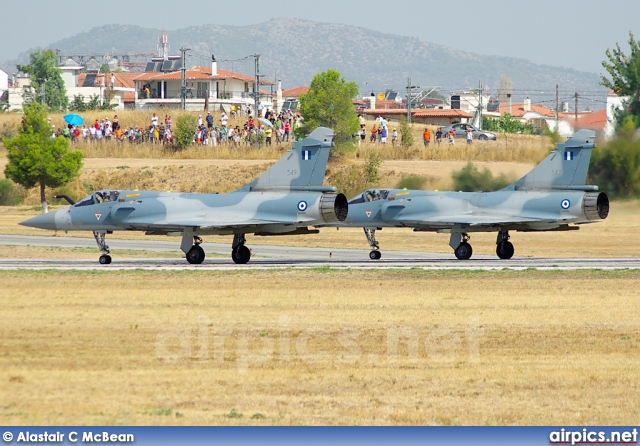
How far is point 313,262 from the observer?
32281 millimetres

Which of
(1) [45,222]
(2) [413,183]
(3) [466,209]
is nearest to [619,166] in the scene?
(2) [413,183]

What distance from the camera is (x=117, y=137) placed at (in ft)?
226

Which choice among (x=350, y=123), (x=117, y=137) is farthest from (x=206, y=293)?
(x=117, y=137)

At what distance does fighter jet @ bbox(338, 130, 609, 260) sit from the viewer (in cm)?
3144

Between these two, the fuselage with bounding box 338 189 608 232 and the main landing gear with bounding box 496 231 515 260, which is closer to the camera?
the fuselage with bounding box 338 189 608 232

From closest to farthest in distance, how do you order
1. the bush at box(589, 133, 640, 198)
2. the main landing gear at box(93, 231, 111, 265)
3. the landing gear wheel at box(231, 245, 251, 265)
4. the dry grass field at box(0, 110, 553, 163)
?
the main landing gear at box(93, 231, 111, 265)
the landing gear wheel at box(231, 245, 251, 265)
the bush at box(589, 133, 640, 198)
the dry grass field at box(0, 110, 553, 163)

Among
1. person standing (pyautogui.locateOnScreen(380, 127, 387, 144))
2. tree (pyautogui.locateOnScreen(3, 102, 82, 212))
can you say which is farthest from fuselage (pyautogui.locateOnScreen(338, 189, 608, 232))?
person standing (pyautogui.locateOnScreen(380, 127, 387, 144))

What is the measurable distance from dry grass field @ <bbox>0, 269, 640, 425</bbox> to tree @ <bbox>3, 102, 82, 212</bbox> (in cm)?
3043

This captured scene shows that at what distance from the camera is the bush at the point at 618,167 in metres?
42.1

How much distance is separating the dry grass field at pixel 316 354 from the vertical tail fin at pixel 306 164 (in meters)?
6.62

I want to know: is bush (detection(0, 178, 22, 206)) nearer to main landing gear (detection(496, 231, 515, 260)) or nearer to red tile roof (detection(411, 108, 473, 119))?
main landing gear (detection(496, 231, 515, 260))

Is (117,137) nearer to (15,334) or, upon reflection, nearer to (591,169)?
(591,169)

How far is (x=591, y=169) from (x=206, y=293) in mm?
25879

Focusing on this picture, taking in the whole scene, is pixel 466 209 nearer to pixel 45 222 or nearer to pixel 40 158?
pixel 45 222
